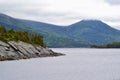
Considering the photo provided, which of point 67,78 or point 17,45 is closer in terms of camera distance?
point 67,78

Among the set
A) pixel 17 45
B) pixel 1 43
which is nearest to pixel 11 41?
pixel 17 45

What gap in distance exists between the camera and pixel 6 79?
270 ft

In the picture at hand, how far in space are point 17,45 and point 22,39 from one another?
2691 centimetres

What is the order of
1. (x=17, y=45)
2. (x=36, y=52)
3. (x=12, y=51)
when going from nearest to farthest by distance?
(x=12, y=51) < (x=17, y=45) < (x=36, y=52)

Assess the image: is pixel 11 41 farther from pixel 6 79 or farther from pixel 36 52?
pixel 6 79

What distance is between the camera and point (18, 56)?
159250 mm

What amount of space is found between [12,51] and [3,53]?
329 inches

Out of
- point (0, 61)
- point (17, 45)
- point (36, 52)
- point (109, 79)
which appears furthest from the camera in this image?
point (36, 52)

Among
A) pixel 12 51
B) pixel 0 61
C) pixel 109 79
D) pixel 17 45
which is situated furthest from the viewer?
pixel 17 45

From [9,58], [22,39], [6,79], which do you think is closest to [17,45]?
[9,58]

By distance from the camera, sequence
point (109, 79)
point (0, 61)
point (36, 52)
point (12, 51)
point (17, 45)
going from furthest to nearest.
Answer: point (36, 52) < point (17, 45) < point (12, 51) < point (0, 61) < point (109, 79)

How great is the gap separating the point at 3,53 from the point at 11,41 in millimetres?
20624

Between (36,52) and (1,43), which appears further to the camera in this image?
(36,52)

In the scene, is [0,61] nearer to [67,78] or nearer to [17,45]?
[17,45]
